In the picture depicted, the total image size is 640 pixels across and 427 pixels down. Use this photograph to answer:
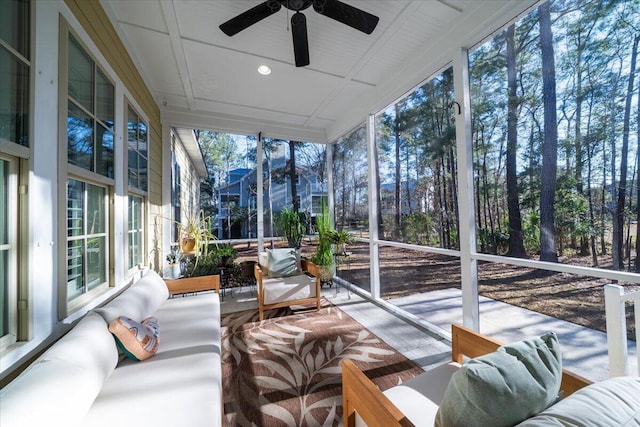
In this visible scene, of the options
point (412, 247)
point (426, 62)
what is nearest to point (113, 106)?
point (426, 62)

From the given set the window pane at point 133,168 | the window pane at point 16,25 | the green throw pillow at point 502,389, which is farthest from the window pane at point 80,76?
the green throw pillow at point 502,389

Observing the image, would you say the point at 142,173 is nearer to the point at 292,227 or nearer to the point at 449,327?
the point at 292,227

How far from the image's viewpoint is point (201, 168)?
207 inches

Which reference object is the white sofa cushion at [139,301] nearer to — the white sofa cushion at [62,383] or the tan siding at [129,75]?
the white sofa cushion at [62,383]

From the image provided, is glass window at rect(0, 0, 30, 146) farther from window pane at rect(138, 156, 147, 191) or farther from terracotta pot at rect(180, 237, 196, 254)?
terracotta pot at rect(180, 237, 196, 254)

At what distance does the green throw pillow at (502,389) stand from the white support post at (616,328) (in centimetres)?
51

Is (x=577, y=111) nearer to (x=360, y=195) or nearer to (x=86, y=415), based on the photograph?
(x=360, y=195)

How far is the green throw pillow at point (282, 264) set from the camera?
11.8ft

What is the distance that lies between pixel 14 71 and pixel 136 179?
1.89 meters

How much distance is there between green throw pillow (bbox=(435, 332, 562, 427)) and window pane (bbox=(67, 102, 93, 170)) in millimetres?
2481

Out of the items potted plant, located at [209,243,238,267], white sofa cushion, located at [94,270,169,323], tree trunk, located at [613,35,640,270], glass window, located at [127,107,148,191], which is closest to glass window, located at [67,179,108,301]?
white sofa cushion, located at [94,270,169,323]

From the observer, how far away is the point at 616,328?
1139 mm

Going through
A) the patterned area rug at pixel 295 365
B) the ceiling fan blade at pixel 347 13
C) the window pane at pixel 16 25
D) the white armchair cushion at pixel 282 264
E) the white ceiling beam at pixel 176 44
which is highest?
the white ceiling beam at pixel 176 44

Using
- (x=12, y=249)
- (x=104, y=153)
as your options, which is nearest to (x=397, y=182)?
(x=104, y=153)
